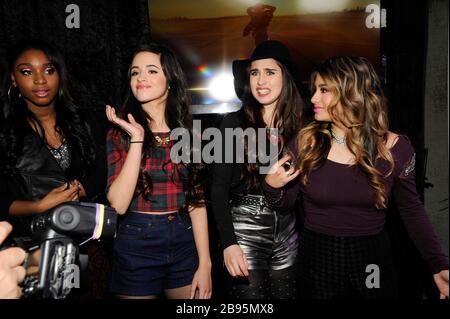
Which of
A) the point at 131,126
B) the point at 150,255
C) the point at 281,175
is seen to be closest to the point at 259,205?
the point at 281,175

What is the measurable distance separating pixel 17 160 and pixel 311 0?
2.43 m

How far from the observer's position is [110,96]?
10.2ft

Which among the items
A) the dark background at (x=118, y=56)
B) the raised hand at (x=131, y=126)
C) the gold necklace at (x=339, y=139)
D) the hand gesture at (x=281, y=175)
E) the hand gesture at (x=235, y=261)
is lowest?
the hand gesture at (x=235, y=261)

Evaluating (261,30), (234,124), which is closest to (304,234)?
(234,124)

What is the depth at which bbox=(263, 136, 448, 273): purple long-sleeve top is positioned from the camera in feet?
5.77

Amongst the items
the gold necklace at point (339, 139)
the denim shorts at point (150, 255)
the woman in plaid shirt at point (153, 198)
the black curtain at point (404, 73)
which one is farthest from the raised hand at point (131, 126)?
the black curtain at point (404, 73)

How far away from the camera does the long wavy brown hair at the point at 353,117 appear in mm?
1817

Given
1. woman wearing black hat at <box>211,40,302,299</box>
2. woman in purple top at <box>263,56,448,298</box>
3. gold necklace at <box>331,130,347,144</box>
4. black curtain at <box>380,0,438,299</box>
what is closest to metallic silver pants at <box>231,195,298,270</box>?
woman wearing black hat at <box>211,40,302,299</box>

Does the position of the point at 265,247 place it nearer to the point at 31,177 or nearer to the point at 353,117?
the point at 353,117

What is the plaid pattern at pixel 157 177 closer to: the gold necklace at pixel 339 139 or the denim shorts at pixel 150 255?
the denim shorts at pixel 150 255

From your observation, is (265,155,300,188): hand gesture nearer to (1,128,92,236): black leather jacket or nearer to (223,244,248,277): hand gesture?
(223,244,248,277): hand gesture

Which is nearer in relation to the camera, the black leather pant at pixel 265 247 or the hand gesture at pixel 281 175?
the hand gesture at pixel 281 175

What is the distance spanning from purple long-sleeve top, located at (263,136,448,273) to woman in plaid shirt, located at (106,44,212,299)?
431mm

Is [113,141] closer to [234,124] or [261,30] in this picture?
[234,124]
